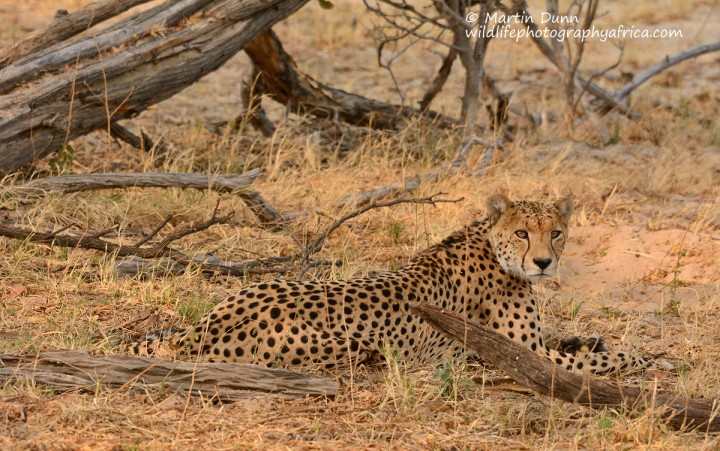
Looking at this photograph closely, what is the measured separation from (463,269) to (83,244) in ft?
6.88

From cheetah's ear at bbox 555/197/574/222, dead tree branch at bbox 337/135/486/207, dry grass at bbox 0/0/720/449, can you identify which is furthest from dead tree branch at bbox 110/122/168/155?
cheetah's ear at bbox 555/197/574/222

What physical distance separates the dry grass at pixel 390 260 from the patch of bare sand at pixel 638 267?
16mm

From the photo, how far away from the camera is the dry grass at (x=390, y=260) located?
3.89m

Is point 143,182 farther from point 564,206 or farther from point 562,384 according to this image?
point 562,384

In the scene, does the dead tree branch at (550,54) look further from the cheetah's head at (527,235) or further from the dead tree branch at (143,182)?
the cheetah's head at (527,235)

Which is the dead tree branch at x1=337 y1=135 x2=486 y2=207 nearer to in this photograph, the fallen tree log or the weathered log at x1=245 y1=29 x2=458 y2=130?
the weathered log at x1=245 y1=29 x2=458 y2=130

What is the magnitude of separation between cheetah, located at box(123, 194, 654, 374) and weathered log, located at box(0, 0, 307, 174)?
242 centimetres

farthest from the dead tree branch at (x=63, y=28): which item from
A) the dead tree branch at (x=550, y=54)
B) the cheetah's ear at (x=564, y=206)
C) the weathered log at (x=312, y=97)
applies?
the cheetah's ear at (x=564, y=206)

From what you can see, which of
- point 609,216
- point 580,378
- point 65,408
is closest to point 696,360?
point 580,378

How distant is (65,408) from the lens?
3.85 metres

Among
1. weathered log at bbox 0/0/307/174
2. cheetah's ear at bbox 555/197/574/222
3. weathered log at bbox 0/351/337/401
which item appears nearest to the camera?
weathered log at bbox 0/351/337/401

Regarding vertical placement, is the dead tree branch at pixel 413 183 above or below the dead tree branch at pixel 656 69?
below

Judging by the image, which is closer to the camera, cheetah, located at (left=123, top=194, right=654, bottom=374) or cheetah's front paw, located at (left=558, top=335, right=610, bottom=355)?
cheetah, located at (left=123, top=194, right=654, bottom=374)

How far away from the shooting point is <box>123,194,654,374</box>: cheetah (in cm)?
445
